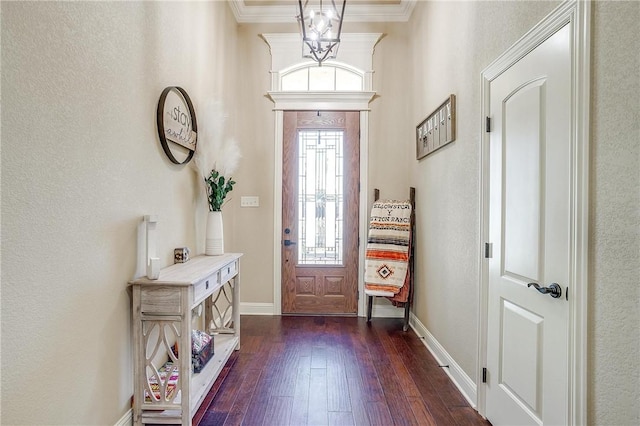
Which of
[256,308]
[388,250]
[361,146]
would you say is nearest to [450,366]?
[388,250]

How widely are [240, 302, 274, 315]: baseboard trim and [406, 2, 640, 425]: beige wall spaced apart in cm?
172

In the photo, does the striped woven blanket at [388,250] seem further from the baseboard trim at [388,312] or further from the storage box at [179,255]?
the storage box at [179,255]

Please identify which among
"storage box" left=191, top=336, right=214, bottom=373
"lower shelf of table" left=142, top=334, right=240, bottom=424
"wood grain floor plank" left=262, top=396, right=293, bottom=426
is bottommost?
"wood grain floor plank" left=262, top=396, right=293, bottom=426

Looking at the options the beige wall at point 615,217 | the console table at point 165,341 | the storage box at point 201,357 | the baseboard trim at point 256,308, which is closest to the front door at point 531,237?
the beige wall at point 615,217

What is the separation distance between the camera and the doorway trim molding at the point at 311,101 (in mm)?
3945

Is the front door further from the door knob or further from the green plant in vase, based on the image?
the green plant in vase

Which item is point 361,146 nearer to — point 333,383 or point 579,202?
point 333,383

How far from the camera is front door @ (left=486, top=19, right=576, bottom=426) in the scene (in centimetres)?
143

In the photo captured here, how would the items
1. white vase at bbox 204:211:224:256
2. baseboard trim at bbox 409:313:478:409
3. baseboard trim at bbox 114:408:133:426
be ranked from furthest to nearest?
white vase at bbox 204:211:224:256 < baseboard trim at bbox 409:313:478:409 < baseboard trim at bbox 114:408:133:426

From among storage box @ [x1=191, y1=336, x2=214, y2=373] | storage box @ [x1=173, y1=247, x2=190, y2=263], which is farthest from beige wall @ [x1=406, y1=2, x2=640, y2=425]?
storage box @ [x1=173, y1=247, x2=190, y2=263]

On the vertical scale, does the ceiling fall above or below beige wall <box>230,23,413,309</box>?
above

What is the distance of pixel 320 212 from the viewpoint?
399 cm

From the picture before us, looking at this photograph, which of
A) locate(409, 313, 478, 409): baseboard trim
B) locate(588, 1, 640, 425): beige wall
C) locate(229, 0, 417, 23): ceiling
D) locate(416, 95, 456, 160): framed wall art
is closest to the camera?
locate(588, 1, 640, 425): beige wall

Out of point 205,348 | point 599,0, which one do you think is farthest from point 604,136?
point 205,348
